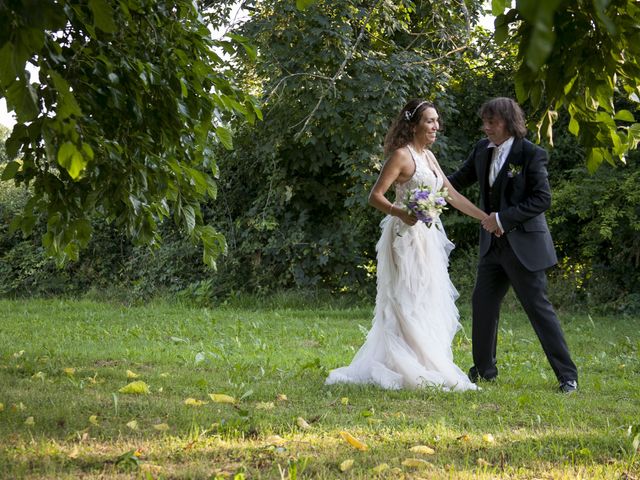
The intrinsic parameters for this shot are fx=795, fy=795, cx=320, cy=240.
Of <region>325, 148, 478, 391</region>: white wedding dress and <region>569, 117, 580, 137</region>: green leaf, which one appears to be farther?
<region>325, 148, 478, 391</region>: white wedding dress

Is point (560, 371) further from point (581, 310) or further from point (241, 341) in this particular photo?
point (581, 310)

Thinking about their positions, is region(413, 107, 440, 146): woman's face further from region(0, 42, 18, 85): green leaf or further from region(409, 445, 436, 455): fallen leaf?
region(0, 42, 18, 85): green leaf

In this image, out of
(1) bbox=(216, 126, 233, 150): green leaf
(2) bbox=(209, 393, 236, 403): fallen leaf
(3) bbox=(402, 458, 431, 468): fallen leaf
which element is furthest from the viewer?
(2) bbox=(209, 393, 236, 403): fallen leaf

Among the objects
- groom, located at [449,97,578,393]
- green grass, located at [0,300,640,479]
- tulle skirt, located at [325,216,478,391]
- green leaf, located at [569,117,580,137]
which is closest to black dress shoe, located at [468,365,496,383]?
groom, located at [449,97,578,393]

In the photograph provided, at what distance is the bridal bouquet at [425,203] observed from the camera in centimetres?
561

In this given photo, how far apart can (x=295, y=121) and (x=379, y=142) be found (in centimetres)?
150

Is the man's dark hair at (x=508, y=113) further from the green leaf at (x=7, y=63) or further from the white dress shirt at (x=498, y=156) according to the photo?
the green leaf at (x=7, y=63)

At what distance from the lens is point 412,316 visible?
578 centimetres

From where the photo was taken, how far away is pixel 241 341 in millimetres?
8773

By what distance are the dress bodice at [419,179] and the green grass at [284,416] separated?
1497 mm

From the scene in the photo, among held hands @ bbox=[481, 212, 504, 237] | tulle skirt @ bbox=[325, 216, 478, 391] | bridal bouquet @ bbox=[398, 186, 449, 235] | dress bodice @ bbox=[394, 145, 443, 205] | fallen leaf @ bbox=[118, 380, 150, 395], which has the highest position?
dress bodice @ bbox=[394, 145, 443, 205]

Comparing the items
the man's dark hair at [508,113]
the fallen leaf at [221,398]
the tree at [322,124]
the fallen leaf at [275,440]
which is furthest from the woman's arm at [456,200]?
the tree at [322,124]

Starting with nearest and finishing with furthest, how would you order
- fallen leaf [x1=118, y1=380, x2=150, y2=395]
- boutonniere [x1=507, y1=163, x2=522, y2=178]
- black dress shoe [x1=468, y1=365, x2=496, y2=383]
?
fallen leaf [x1=118, y1=380, x2=150, y2=395]
boutonniere [x1=507, y1=163, x2=522, y2=178]
black dress shoe [x1=468, y1=365, x2=496, y2=383]

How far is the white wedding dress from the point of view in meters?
5.60
